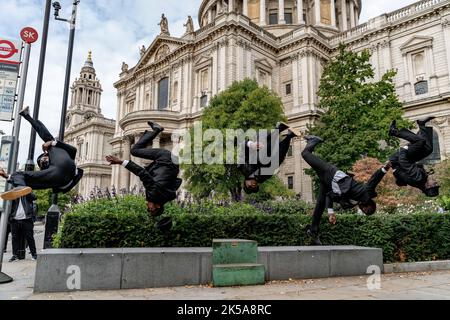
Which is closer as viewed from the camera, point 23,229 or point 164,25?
point 23,229

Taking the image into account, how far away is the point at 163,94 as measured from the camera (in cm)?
5016

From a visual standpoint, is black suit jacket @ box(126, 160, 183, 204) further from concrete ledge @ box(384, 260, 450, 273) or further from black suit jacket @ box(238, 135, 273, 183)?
concrete ledge @ box(384, 260, 450, 273)

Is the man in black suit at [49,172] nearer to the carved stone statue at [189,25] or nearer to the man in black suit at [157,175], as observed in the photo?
the man in black suit at [157,175]

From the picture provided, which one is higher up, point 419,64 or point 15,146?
point 419,64

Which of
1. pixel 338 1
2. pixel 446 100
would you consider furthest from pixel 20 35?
pixel 338 1

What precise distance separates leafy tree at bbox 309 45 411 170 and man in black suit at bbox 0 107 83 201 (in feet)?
72.0

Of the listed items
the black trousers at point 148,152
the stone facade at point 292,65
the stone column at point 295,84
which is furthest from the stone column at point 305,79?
the black trousers at point 148,152

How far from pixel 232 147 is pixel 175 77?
25497 mm

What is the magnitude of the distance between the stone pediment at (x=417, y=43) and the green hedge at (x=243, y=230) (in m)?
34.8

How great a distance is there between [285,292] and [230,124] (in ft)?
67.6

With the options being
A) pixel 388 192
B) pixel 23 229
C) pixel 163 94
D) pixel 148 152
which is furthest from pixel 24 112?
pixel 163 94

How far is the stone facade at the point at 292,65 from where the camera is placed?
38375 millimetres

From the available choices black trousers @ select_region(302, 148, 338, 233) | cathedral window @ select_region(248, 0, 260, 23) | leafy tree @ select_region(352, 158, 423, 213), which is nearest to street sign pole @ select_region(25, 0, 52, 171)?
black trousers @ select_region(302, 148, 338, 233)

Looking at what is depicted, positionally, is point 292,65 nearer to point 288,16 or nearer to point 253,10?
point 288,16
